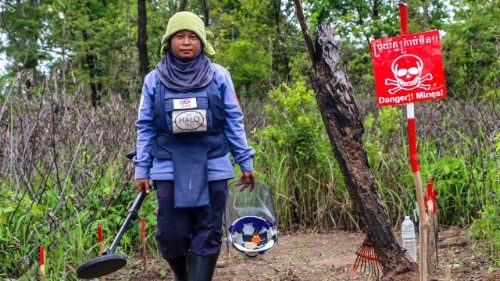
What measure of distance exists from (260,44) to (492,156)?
1544cm

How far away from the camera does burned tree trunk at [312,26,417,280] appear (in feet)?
12.5

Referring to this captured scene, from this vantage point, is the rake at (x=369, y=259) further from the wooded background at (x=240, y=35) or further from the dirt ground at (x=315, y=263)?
the wooded background at (x=240, y=35)

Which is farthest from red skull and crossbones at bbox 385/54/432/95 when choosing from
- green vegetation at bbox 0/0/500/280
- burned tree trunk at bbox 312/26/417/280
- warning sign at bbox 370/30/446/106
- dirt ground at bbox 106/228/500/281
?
dirt ground at bbox 106/228/500/281

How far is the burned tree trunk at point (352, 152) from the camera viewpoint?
3.80m

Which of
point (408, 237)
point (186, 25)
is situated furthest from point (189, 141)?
point (408, 237)

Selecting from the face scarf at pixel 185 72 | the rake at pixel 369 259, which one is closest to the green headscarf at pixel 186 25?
the face scarf at pixel 185 72

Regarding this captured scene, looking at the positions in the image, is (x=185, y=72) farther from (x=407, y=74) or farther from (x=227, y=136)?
(x=407, y=74)

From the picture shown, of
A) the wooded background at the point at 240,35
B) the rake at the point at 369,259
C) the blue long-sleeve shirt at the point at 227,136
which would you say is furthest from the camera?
the wooded background at the point at 240,35

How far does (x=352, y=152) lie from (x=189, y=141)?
0.88 meters

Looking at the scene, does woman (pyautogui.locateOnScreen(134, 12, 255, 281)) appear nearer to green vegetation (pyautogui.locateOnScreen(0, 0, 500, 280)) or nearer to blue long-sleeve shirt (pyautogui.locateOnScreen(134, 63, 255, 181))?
blue long-sleeve shirt (pyautogui.locateOnScreen(134, 63, 255, 181))

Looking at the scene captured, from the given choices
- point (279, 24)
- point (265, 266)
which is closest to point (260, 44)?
point (279, 24)

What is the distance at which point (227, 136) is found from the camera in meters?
3.93

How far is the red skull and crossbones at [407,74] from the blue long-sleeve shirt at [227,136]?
1.06 meters

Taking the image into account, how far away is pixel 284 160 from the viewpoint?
266 inches
